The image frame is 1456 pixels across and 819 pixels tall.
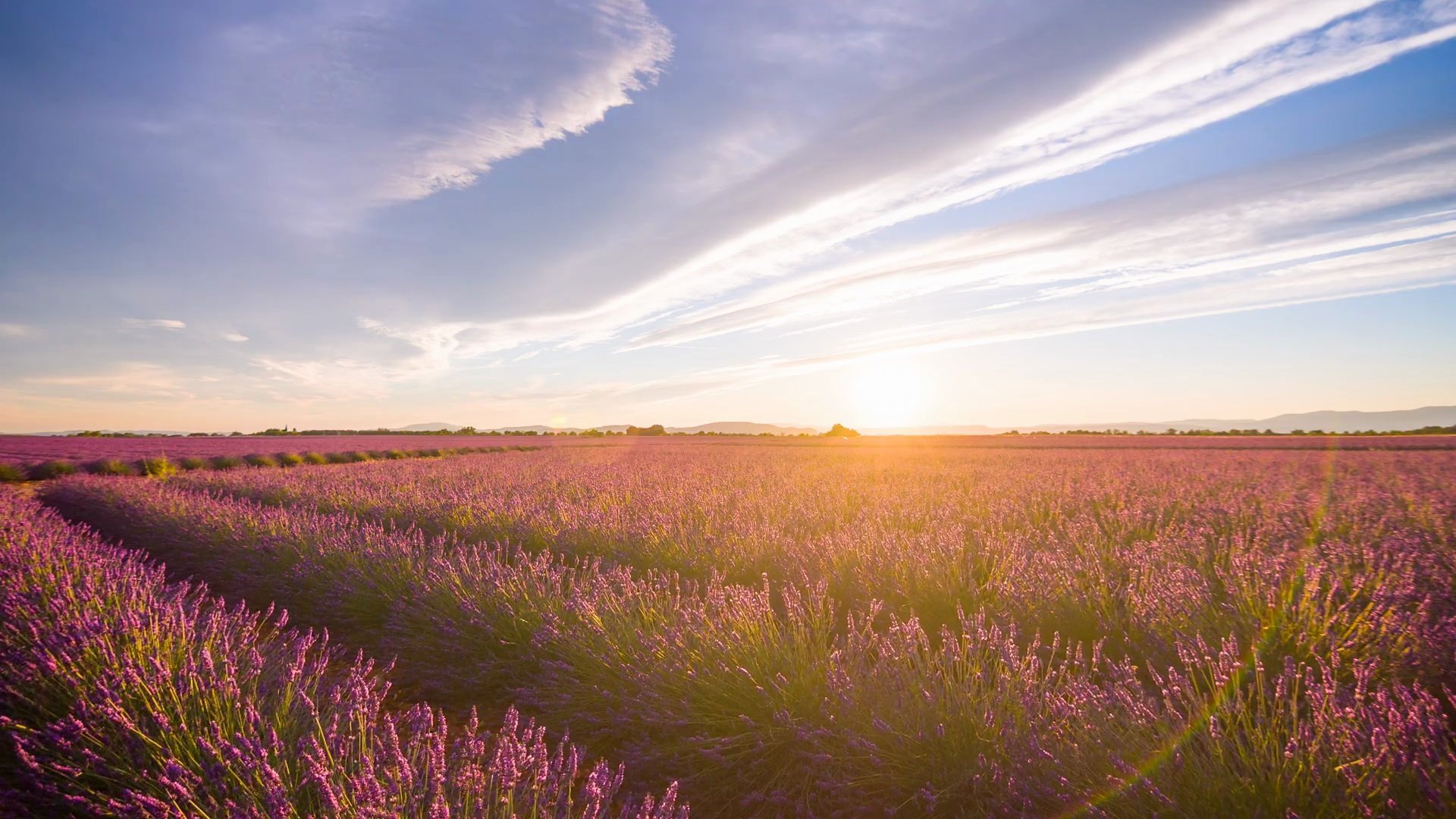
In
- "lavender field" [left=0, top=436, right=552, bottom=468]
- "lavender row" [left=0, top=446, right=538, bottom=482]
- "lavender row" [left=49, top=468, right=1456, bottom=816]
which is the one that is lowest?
"lavender row" [left=49, top=468, right=1456, bottom=816]

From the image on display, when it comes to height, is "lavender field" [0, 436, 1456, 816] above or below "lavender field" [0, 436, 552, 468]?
below

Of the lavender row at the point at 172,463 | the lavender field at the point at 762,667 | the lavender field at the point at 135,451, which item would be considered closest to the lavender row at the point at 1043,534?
the lavender field at the point at 762,667

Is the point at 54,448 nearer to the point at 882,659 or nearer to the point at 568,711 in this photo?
the point at 568,711

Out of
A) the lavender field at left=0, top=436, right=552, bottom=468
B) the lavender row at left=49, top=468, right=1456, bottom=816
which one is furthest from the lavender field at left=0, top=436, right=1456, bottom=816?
the lavender field at left=0, top=436, right=552, bottom=468

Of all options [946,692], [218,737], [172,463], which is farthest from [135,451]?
[946,692]

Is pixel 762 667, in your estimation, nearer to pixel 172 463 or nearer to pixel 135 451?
pixel 172 463

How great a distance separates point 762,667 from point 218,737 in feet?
6.62

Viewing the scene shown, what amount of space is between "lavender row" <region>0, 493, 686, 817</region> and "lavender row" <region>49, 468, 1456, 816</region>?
1.17 feet

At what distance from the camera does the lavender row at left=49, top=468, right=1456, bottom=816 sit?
180cm

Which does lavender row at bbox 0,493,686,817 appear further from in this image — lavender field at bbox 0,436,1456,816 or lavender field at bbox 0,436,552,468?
lavender field at bbox 0,436,552,468

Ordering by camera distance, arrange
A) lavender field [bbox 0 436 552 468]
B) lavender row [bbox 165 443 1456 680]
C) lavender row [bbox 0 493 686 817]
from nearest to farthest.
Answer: lavender row [bbox 0 493 686 817], lavender row [bbox 165 443 1456 680], lavender field [bbox 0 436 552 468]

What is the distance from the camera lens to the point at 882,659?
8.50 ft

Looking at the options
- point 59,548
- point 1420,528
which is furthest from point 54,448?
point 1420,528

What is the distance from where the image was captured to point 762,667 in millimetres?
2836
